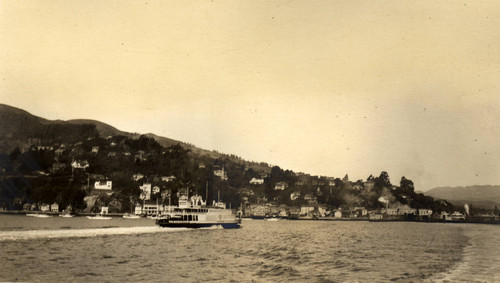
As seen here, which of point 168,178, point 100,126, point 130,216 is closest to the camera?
point 100,126

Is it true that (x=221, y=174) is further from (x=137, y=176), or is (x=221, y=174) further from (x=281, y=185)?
(x=281, y=185)

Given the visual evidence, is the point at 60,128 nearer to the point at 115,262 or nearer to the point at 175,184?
the point at 115,262

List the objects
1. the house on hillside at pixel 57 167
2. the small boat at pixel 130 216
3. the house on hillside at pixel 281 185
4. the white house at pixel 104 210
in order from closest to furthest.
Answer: the house on hillside at pixel 57 167 → the house on hillside at pixel 281 185 → the white house at pixel 104 210 → the small boat at pixel 130 216

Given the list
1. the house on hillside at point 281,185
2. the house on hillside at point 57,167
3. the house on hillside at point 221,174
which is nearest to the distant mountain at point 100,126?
the house on hillside at point 57,167

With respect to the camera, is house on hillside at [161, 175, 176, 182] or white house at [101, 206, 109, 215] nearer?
house on hillside at [161, 175, 176, 182]

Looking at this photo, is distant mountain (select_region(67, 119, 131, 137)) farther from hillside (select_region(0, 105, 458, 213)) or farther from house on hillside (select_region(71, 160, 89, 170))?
house on hillside (select_region(71, 160, 89, 170))

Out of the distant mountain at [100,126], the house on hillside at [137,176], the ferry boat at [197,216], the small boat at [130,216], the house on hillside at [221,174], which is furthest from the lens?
the small boat at [130,216]

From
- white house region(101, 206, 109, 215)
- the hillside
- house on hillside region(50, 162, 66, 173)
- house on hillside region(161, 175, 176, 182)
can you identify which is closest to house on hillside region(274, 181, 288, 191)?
the hillside

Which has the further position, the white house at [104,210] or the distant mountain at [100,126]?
the white house at [104,210]

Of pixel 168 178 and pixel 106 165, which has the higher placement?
pixel 106 165

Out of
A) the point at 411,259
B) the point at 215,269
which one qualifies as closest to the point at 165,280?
the point at 215,269

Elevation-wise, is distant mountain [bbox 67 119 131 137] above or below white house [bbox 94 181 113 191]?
above

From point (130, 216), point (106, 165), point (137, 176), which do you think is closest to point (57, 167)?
point (106, 165)

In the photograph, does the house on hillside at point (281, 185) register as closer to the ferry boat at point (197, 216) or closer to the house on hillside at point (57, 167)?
the ferry boat at point (197, 216)
